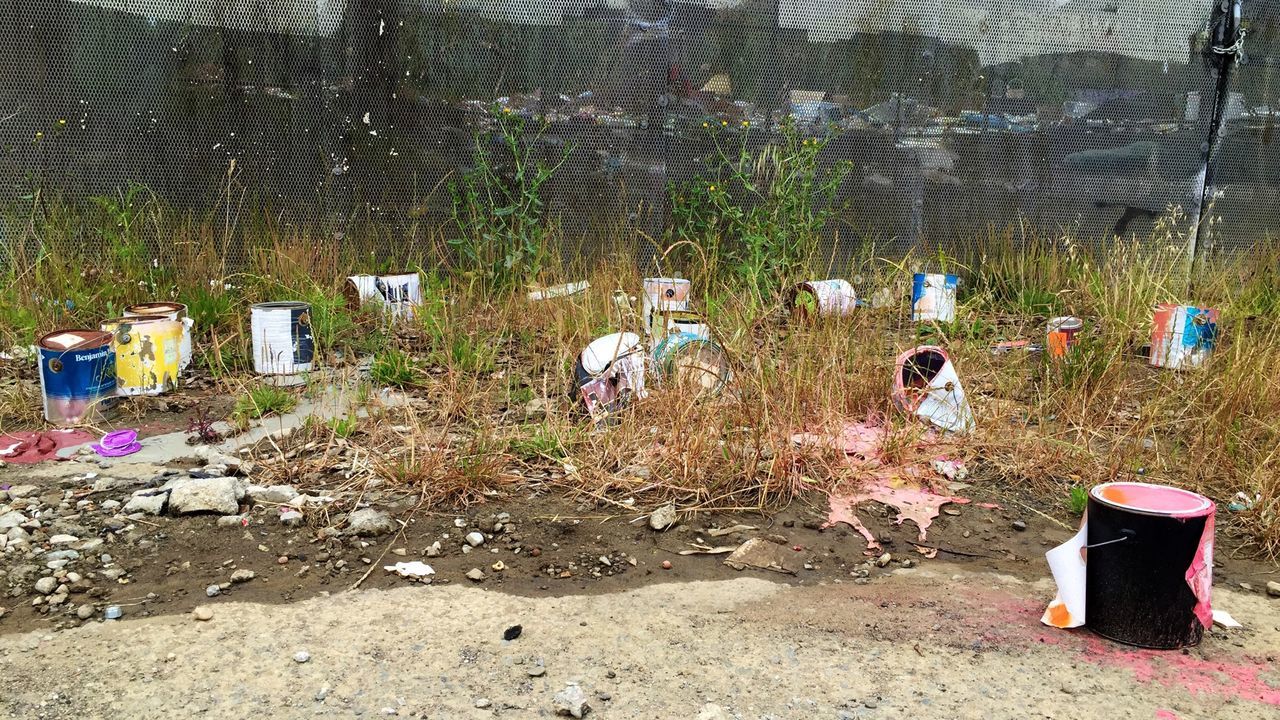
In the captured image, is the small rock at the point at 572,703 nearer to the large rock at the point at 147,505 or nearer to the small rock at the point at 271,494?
the small rock at the point at 271,494

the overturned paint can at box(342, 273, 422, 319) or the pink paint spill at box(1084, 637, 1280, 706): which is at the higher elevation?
the overturned paint can at box(342, 273, 422, 319)

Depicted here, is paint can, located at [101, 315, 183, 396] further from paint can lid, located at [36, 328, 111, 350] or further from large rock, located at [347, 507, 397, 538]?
large rock, located at [347, 507, 397, 538]

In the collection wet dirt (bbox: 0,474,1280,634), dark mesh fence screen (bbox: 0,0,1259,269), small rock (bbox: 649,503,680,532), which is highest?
dark mesh fence screen (bbox: 0,0,1259,269)

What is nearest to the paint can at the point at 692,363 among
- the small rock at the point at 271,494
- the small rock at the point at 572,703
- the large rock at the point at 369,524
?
the large rock at the point at 369,524

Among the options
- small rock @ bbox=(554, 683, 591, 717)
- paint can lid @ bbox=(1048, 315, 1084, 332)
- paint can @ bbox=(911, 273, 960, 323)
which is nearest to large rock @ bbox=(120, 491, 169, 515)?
small rock @ bbox=(554, 683, 591, 717)

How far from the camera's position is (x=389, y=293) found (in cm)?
512

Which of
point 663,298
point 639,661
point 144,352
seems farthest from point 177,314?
point 639,661

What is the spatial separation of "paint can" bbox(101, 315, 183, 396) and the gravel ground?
196 centimetres

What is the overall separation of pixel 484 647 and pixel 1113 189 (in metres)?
5.69

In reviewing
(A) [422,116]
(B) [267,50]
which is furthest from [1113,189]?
(B) [267,50]

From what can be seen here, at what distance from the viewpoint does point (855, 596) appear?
2658mm

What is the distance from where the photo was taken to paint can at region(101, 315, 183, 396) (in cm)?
406

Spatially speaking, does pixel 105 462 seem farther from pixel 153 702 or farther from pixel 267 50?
pixel 267 50

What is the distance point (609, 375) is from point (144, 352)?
2.01m
